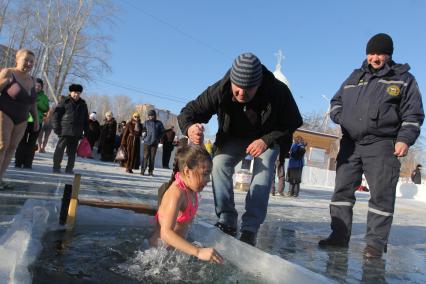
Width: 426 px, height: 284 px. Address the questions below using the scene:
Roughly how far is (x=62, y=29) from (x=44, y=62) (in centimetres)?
298

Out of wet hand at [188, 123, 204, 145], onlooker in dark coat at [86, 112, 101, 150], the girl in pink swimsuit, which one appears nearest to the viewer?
the girl in pink swimsuit

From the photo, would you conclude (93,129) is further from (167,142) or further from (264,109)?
(264,109)

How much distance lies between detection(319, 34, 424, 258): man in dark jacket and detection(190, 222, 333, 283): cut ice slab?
123 cm

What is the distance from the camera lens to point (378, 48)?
3852 millimetres

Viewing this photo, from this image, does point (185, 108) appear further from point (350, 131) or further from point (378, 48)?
point (378, 48)

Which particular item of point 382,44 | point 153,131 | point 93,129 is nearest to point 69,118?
point 153,131

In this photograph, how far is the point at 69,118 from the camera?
8633 millimetres

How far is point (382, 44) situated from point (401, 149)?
0.95 metres

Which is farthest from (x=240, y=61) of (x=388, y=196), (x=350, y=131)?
(x=388, y=196)

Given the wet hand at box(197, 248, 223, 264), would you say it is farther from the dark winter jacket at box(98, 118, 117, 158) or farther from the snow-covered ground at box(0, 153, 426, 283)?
the dark winter jacket at box(98, 118, 117, 158)

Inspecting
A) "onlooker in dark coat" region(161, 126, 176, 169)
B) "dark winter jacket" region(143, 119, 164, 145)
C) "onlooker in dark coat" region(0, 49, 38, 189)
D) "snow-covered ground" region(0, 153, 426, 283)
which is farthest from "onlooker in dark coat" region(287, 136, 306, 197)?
"onlooker in dark coat" region(0, 49, 38, 189)

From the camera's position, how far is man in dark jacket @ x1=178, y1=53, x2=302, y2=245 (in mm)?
3625

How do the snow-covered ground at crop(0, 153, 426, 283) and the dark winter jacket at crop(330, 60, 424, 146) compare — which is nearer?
the snow-covered ground at crop(0, 153, 426, 283)

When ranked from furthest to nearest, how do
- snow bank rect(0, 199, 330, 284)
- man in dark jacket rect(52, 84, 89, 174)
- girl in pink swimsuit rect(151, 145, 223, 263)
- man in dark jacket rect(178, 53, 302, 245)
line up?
man in dark jacket rect(52, 84, 89, 174) → man in dark jacket rect(178, 53, 302, 245) → girl in pink swimsuit rect(151, 145, 223, 263) → snow bank rect(0, 199, 330, 284)
